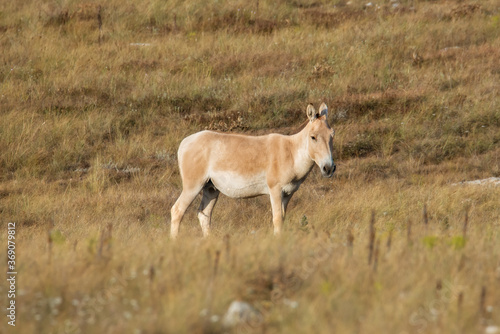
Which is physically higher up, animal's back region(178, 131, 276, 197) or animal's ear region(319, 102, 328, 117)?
animal's ear region(319, 102, 328, 117)

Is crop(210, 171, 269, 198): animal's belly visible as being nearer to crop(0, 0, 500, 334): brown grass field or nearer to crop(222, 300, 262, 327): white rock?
crop(0, 0, 500, 334): brown grass field

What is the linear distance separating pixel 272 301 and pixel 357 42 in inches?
629

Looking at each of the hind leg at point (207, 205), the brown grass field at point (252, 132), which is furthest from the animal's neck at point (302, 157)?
the hind leg at point (207, 205)

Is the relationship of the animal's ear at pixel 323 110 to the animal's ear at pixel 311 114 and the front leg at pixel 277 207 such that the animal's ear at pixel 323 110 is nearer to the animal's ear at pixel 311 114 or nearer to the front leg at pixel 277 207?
the animal's ear at pixel 311 114

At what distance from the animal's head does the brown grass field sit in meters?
0.82

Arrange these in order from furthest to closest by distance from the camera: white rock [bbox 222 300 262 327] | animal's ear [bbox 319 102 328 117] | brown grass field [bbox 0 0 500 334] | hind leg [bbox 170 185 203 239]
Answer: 1. hind leg [bbox 170 185 203 239]
2. animal's ear [bbox 319 102 328 117]
3. brown grass field [bbox 0 0 500 334]
4. white rock [bbox 222 300 262 327]

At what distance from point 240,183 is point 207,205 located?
0.86m

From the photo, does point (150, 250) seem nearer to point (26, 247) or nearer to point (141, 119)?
point (26, 247)

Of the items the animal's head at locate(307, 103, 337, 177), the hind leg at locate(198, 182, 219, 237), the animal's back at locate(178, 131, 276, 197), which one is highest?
the animal's head at locate(307, 103, 337, 177)

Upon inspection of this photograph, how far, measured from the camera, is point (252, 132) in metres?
15.8

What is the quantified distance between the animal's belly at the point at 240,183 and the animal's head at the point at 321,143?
35.8 inches

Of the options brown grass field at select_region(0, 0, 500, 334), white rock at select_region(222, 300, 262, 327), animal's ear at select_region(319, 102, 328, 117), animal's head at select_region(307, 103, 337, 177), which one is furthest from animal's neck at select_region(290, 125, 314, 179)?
white rock at select_region(222, 300, 262, 327)

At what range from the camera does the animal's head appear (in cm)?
847

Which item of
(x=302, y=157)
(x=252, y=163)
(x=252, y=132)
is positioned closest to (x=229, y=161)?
(x=252, y=163)
